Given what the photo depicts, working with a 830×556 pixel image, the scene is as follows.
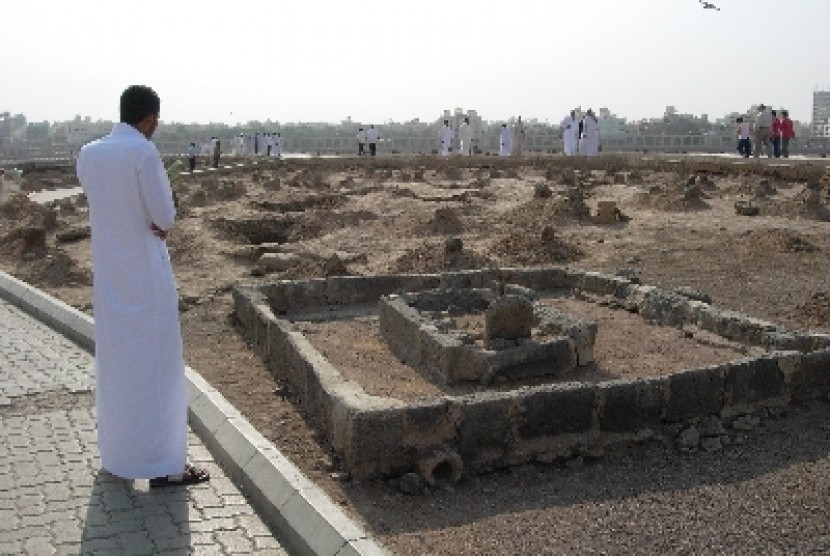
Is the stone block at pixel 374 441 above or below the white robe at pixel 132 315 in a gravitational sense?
below

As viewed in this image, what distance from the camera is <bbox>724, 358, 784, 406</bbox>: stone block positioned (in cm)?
641

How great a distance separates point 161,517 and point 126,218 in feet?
5.71

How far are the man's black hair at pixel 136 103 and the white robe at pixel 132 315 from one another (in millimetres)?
60

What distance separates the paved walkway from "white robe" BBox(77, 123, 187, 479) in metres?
0.21

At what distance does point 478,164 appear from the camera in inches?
1195

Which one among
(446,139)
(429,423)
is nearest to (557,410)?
(429,423)

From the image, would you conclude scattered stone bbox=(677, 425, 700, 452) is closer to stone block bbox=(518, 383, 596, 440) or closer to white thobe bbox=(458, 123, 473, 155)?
stone block bbox=(518, 383, 596, 440)

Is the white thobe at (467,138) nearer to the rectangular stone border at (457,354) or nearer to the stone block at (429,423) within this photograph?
the rectangular stone border at (457,354)

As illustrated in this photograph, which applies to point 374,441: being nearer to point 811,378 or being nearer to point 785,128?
point 811,378

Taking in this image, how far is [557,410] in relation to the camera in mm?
5875

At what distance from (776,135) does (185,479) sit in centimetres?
2529

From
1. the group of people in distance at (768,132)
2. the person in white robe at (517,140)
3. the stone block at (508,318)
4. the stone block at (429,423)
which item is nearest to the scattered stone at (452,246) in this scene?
the stone block at (508,318)

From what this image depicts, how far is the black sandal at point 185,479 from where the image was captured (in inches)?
211

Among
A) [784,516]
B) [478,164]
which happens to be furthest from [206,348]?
[478,164]
